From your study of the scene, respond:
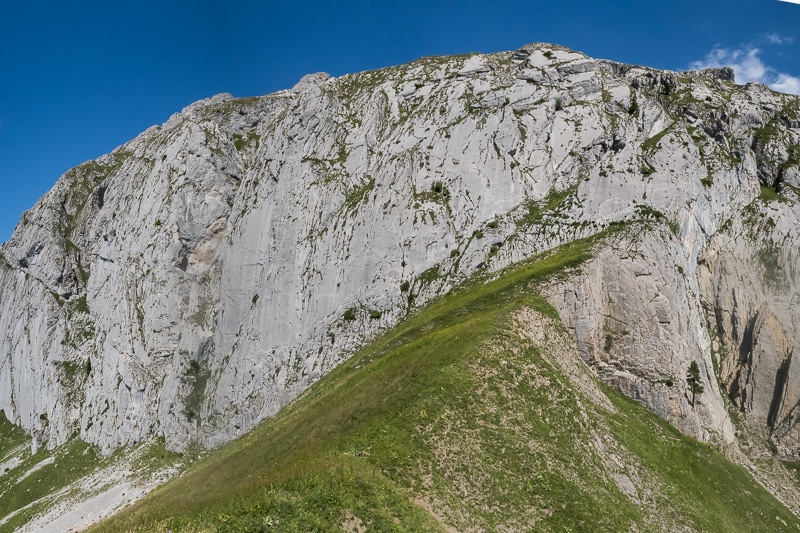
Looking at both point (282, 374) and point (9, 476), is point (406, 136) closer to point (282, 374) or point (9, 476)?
point (282, 374)

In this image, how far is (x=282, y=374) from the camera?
62.1m

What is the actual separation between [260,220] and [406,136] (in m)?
28.2

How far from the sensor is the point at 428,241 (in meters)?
64.4

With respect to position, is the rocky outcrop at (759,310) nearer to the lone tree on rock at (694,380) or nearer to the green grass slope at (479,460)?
the lone tree on rock at (694,380)

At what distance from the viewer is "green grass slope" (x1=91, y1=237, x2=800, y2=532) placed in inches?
696

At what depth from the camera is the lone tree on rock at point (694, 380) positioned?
141ft

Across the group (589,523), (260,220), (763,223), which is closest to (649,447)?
(589,523)

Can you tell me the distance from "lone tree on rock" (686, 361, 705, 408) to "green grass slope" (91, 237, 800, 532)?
5.91 meters

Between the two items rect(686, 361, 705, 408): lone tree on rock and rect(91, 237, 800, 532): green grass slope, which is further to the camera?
rect(686, 361, 705, 408): lone tree on rock

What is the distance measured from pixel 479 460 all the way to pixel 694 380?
30.2 m

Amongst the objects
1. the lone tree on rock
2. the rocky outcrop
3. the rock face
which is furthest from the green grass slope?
the rocky outcrop

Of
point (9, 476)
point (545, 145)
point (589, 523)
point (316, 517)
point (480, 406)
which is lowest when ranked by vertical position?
point (589, 523)

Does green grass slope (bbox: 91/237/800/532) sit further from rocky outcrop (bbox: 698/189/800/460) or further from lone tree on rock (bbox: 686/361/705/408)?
rocky outcrop (bbox: 698/189/800/460)

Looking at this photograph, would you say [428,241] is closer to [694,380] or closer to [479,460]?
[694,380]
